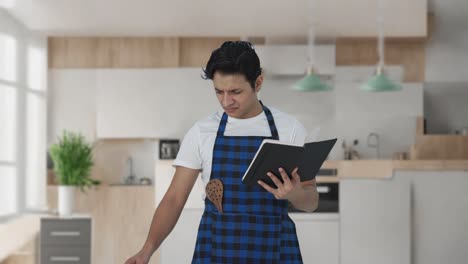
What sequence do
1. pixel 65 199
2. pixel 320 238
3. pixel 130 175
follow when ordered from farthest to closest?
pixel 130 175 → pixel 65 199 → pixel 320 238

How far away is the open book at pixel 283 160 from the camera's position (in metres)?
2.14

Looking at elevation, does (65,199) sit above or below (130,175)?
below

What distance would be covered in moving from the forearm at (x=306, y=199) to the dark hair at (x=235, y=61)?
37 cm

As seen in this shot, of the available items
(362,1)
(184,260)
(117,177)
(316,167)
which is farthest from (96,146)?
(316,167)

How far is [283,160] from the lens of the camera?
7.24 feet

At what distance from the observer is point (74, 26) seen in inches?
309

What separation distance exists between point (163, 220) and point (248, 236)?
273 mm

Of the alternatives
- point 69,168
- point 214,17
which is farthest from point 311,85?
point 69,168

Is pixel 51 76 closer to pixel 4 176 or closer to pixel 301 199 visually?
pixel 4 176

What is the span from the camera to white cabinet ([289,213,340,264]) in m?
6.23

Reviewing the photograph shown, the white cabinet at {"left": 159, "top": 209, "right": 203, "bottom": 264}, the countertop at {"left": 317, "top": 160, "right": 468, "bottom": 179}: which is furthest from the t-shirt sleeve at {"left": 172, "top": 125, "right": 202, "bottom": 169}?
the white cabinet at {"left": 159, "top": 209, "right": 203, "bottom": 264}

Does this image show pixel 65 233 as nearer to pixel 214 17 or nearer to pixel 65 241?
pixel 65 241

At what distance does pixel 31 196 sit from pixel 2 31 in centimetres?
180

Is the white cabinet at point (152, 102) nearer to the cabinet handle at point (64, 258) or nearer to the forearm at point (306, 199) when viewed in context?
the cabinet handle at point (64, 258)
